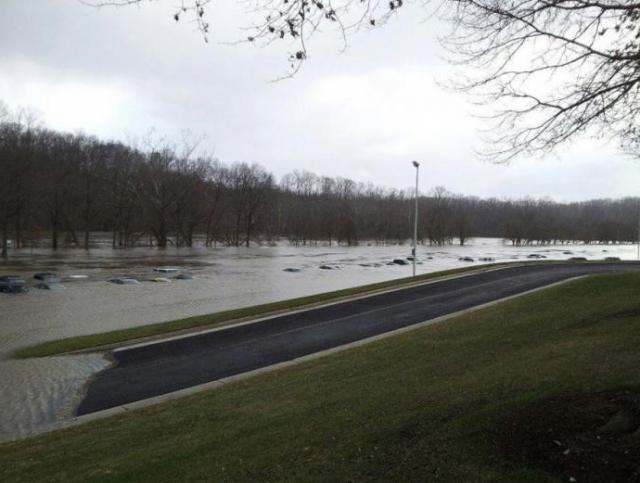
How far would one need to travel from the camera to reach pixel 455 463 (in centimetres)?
383

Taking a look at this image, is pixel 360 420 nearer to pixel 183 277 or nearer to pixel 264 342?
pixel 264 342

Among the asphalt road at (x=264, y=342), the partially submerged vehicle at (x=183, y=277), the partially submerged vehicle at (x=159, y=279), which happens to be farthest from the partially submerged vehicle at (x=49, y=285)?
the asphalt road at (x=264, y=342)

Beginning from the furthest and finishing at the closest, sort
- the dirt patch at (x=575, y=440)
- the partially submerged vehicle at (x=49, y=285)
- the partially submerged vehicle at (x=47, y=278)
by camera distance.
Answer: the partially submerged vehicle at (x=47, y=278) < the partially submerged vehicle at (x=49, y=285) < the dirt patch at (x=575, y=440)

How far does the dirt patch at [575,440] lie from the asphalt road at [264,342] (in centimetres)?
665

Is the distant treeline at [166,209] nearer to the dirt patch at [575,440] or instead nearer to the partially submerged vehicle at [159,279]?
the partially submerged vehicle at [159,279]

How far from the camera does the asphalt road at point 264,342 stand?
971 centimetres

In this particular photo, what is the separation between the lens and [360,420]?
5.52m

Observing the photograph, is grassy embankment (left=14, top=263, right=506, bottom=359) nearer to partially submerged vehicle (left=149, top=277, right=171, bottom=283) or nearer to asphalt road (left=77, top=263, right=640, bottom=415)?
asphalt road (left=77, top=263, right=640, bottom=415)

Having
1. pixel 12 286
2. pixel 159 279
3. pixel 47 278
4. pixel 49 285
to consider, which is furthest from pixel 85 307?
pixel 47 278

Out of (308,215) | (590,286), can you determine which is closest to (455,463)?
(590,286)

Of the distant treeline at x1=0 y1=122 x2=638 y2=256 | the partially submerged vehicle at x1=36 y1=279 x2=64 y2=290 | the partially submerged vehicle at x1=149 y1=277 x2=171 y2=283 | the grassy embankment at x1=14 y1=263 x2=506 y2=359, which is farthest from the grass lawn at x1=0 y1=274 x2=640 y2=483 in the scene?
the distant treeline at x1=0 y1=122 x2=638 y2=256

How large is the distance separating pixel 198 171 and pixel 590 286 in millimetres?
83671

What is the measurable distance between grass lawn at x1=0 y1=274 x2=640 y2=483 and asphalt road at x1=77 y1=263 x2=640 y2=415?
4.60 ft

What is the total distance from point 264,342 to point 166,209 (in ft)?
257
